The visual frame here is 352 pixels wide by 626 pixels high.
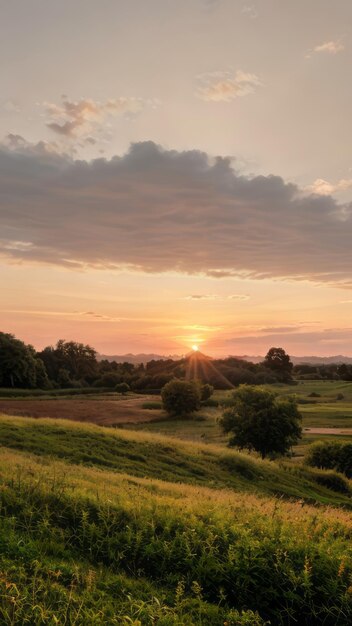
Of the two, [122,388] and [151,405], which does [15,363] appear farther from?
[122,388]

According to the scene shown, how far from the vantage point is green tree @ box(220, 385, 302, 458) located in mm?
50938

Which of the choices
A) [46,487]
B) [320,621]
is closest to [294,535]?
[320,621]

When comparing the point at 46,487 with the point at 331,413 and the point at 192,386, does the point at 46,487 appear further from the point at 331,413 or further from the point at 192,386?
the point at 331,413

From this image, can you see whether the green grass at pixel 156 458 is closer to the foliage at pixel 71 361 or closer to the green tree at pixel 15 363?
the green tree at pixel 15 363

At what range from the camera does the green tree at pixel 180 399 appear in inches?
3797

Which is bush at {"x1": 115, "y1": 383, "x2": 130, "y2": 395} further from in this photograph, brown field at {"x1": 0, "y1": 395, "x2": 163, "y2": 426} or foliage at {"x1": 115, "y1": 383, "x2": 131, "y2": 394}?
brown field at {"x1": 0, "y1": 395, "x2": 163, "y2": 426}

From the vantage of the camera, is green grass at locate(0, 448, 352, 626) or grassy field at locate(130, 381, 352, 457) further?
grassy field at locate(130, 381, 352, 457)

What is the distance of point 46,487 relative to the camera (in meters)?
12.5

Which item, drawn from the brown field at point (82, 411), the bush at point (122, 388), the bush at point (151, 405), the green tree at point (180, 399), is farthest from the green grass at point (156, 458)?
the bush at point (122, 388)

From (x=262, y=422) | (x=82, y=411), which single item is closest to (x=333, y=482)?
(x=262, y=422)

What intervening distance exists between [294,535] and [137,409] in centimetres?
8061

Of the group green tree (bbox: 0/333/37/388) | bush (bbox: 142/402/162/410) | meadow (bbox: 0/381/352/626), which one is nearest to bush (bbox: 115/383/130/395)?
bush (bbox: 142/402/162/410)

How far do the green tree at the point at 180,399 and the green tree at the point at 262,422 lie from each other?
4338cm

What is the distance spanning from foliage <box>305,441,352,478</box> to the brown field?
85.7 ft
